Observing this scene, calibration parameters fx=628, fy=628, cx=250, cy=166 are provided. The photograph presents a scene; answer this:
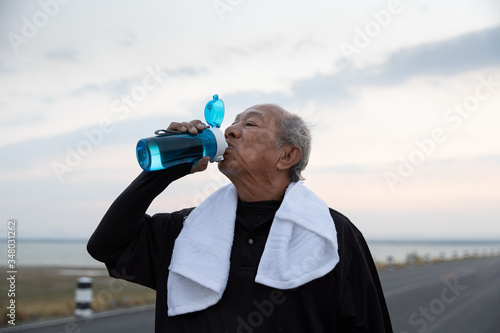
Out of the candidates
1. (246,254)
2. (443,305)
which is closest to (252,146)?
(246,254)

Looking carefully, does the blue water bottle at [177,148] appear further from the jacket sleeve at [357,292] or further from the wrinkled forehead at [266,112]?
the jacket sleeve at [357,292]

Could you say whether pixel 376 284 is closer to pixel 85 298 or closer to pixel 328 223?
pixel 328 223

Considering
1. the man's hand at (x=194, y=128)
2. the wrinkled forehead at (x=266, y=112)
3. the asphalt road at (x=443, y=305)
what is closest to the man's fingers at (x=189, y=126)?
the man's hand at (x=194, y=128)

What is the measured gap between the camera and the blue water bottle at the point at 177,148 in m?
2.80

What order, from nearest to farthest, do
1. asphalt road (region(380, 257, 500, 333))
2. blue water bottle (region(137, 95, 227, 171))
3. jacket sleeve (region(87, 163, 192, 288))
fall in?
blue water bottle (region(137, 95, 227, 171)) < jacket sleeve (region(87, 163, 192, 288)) < asphalt road (region(380, 257, 500, 333))

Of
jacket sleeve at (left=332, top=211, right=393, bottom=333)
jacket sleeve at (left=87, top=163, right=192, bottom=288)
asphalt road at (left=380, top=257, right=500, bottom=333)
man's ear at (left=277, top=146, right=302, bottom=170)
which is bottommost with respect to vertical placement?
asphalt road at (left=380, top=257, right=500, bottom=333)

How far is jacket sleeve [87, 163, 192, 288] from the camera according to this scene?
290 cm

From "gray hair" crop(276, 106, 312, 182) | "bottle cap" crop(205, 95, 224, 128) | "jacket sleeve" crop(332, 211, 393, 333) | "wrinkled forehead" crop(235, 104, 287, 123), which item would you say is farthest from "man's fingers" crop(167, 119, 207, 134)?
"jacket sleeve" crop(332, 211, 393, 333)

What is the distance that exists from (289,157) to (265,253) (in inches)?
24.4

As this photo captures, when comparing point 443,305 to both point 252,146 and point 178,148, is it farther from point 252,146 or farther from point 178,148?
point 178,148

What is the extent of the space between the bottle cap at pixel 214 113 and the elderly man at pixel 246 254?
0.31 ft

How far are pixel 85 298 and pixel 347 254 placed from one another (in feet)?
27.1

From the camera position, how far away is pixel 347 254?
9.93 ft

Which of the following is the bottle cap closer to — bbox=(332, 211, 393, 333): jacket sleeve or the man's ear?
the man's ear
